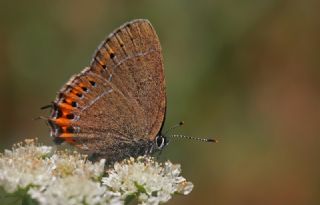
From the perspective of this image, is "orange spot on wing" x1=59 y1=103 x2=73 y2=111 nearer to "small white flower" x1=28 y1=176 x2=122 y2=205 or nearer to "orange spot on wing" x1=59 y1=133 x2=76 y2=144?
"orange spot on wing" x1=59 y1=133 x2=76 y2=144

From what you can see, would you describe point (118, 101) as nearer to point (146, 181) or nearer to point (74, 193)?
point (146, 181)

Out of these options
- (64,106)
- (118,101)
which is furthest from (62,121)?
(118,101)

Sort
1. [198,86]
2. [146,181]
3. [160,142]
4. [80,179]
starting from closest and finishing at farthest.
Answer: [80,179] → [146,181] → [160,142] → [198,86]

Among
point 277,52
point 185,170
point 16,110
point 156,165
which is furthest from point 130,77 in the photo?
point 277,52

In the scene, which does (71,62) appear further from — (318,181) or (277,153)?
(318,181)

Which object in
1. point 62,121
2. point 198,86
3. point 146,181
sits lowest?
point 146,181

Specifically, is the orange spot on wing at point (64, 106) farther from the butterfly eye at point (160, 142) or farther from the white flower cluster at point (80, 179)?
the butterfly eye at point (160, 142)

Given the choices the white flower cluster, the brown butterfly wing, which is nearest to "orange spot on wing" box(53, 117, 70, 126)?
the brown butterfly wing
